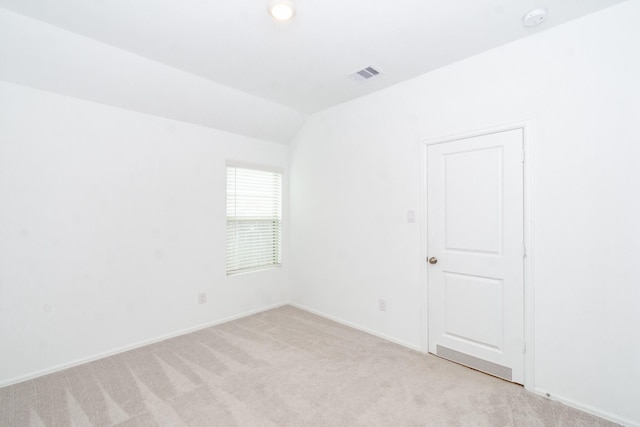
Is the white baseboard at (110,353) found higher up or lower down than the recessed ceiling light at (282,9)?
lower down

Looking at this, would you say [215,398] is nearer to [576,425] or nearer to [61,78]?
[576,425]

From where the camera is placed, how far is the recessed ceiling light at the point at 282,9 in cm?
184

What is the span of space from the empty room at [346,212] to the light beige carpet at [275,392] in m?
0.02

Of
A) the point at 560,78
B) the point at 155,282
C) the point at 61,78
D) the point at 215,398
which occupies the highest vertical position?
the point at 61,78

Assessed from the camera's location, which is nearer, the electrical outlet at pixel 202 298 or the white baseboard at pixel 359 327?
the white baseboard at pixel 359 327

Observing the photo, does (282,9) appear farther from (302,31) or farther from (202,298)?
(202,298)

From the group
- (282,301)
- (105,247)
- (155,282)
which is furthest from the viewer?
(282,301)

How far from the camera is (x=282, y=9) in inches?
74.4

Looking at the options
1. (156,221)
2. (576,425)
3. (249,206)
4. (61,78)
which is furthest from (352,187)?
(61,78)

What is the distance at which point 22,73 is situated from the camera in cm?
231

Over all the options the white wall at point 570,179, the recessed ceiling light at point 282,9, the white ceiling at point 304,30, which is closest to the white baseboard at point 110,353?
the white wall at point 570,179

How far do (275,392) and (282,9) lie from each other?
2.75 metres

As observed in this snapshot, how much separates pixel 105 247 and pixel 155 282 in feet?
1.99

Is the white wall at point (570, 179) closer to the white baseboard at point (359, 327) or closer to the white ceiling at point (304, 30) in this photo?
the white baseboard at point (359, 327)
